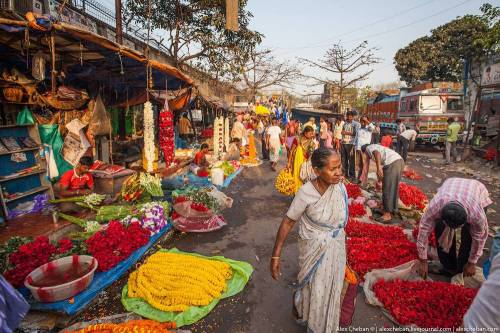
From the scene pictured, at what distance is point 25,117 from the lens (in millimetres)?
5852

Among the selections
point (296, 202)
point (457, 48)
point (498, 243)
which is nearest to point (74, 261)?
point (296, 202)

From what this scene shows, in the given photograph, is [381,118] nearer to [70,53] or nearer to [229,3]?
[229,3]

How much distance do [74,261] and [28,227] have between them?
2.09m

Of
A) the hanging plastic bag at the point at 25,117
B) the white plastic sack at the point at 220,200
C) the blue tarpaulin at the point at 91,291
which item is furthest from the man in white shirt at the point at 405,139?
the hanging plastic bag at the point at 25,117

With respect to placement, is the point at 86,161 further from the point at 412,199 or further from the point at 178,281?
the point at 412,199

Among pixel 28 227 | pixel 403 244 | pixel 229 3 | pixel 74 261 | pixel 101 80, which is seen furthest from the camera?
pixel 101 80

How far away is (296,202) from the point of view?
103 inches

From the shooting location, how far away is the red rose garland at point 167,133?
8461 millimetres

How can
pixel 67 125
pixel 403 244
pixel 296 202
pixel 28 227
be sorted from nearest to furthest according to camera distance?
pixel 296 202
pixel 403 244
pixel 28 227
pixel 67 125

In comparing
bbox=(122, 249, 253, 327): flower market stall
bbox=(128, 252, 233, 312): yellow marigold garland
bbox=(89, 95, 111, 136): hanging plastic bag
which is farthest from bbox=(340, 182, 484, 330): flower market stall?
bbox=(89, 95, 111, 136): hanging plastic bag

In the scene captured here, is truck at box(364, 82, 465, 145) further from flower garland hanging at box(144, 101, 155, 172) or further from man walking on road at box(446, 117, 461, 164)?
flower garland hanging at box(144, 101, 155, 172)

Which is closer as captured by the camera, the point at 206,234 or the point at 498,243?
the point at 498,243

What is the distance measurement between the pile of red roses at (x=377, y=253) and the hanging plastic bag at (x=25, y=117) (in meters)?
6.69

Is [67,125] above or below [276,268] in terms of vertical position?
above
